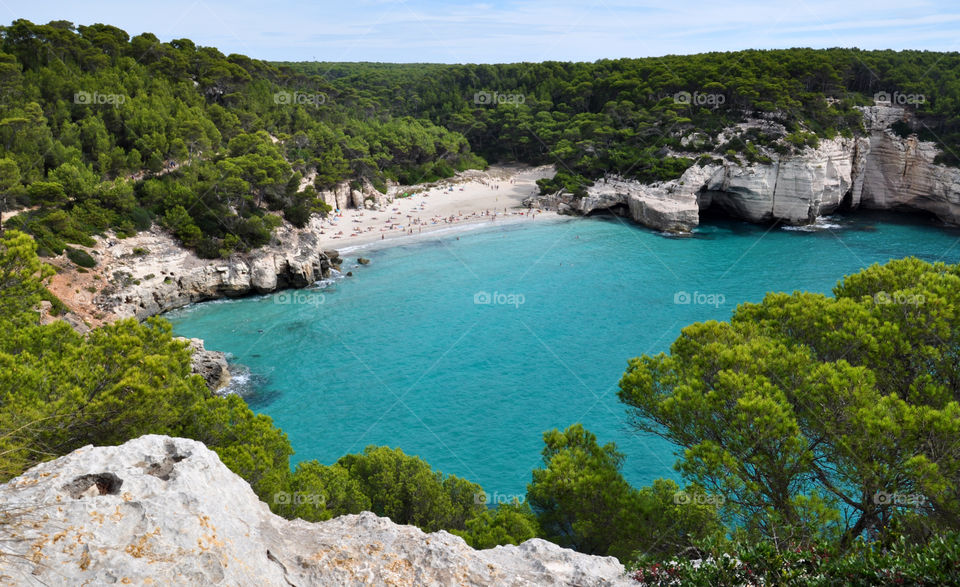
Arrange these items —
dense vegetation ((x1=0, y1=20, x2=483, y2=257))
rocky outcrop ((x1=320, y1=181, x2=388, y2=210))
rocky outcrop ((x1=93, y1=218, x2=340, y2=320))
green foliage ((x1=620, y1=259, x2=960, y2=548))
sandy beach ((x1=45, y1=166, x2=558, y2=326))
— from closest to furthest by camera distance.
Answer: green foliage ((x1=620, y1=259, x2=960, y2=548)) → sandy beach ((x1=45, y1=166, x2=558, y2=326)) → rocky outcrop ((x1=93, y1=218, x2=340, y2=320)) → dense vegetation ((x1=0, y1=20, x2=483, y2=257)) → rocky outcrop ((x1=320, y1=181, x2=388, y2=210))

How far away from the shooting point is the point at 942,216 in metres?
56.2

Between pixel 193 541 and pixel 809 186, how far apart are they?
6033 cm

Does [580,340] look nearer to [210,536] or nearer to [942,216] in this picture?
[210,536]

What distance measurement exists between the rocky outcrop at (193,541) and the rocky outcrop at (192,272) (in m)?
30.6

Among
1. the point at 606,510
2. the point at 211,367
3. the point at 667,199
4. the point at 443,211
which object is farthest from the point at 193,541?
the point at 443,211

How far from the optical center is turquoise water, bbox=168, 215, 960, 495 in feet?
84.6

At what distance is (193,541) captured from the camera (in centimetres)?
656

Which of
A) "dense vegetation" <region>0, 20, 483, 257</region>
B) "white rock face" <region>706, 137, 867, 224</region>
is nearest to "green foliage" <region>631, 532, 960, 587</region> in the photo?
"dense vegetation" <region>0, 20, 483, 257</region>

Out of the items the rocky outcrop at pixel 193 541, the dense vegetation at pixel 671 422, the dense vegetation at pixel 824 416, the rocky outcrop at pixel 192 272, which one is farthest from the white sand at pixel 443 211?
the rocky outcrop at pixel 193 541

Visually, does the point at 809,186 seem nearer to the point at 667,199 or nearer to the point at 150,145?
the point at 667,199

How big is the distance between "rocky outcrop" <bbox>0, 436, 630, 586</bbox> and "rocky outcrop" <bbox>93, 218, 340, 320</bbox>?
30615 millimetres

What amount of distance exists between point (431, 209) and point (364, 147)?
1012cm

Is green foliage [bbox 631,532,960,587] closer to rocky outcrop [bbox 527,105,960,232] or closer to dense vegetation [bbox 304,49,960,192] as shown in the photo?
rocky outcrop [bbox 527,105,960,232]

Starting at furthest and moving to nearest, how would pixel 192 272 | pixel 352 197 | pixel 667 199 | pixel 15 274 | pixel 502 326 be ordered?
Answer: pixel 352 197, pixel 667 199, pixel 192 272, pixel 502 326, pixel 15 274
